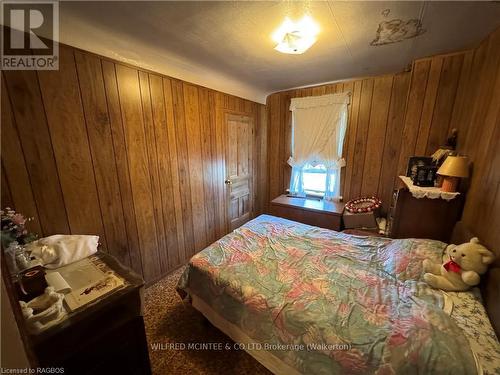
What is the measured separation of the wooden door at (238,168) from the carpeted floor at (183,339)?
1.49 meters

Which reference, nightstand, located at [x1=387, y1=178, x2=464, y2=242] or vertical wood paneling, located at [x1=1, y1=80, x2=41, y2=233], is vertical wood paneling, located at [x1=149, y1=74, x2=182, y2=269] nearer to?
vertical wood paneling, located at [x1=1, y1=80, x2=41, y2=233]

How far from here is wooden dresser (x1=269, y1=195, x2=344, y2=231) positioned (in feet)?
8.61

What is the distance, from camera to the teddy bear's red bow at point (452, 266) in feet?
3.84

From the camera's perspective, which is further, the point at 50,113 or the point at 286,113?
the point at 286,113

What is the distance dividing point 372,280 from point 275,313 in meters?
0.71

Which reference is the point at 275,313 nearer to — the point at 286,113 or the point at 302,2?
the point at 302,2

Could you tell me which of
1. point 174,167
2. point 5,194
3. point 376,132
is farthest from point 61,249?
point 376,132

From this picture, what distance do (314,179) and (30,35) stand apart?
3.35 m

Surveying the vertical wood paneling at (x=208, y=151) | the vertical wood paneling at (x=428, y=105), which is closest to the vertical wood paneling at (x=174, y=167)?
the vertical wood paneling at (x=208, y=151)

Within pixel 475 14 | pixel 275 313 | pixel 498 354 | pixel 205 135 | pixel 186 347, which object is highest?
pixel 475 14

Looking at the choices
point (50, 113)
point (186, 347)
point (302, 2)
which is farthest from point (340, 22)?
point (186, 347)

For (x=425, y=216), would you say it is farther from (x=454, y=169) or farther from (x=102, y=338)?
(x=102, y=338)

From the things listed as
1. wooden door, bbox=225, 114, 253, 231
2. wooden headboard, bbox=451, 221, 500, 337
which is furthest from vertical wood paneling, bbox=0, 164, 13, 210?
wooden headboard, bbox=451, 221, 500, 337

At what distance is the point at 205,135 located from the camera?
8.34ft
